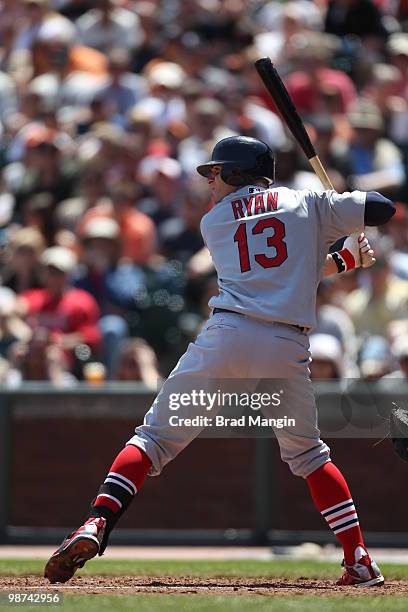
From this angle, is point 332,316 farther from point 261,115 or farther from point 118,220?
point 261,115

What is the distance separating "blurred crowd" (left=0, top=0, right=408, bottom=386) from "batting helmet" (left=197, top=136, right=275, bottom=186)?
3.56 meters

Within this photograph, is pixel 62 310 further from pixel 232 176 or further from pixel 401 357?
pixel 232 176

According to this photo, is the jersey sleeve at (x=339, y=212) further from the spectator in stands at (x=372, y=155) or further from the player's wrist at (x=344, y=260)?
the spectator in stands at (x=372, y=155)

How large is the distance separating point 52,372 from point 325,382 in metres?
2.15

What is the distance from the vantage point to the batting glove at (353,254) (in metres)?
5.95

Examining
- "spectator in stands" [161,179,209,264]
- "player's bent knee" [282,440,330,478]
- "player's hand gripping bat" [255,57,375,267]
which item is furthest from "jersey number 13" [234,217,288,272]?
"spectator in stands" [161,179,209,264]

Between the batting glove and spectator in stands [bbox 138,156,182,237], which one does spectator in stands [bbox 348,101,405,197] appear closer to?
spectator in stands [bbox 138,156,182,237]

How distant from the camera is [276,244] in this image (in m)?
5.56

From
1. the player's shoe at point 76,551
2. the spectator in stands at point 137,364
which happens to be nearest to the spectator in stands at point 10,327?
the spectator in stands at point 137,364

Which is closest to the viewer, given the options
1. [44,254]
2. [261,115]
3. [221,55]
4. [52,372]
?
[52,372]

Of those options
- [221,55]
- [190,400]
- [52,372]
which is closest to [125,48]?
[221,55]

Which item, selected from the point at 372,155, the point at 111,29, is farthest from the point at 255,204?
the point at 111,29

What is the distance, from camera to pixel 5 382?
1022cm

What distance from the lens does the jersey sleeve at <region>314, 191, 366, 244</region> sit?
220 inches
